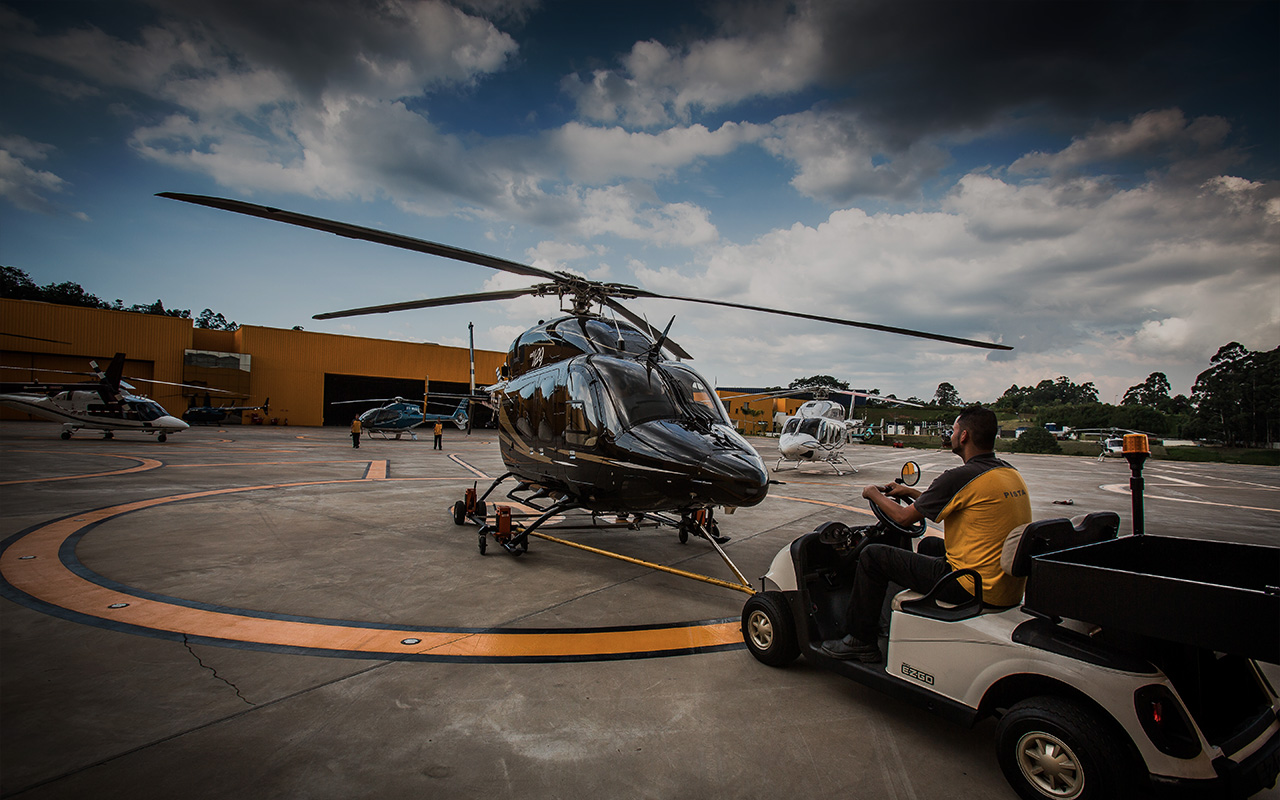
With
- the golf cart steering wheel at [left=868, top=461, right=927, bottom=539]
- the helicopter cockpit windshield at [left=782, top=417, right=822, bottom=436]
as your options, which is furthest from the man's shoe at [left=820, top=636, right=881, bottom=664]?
the helicopter cockpit windshield at [left=782, top=417, right=822, bottom=436]

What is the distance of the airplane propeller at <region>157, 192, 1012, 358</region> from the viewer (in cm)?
462

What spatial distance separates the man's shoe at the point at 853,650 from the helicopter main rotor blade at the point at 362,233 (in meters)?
5.04

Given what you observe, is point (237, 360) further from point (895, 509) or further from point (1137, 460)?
point (1137, 460)

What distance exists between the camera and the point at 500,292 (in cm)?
727

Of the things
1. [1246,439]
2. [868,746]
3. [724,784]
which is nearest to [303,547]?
[724,784]

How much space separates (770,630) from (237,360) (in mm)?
41256

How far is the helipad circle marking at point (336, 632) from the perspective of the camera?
3.43 m

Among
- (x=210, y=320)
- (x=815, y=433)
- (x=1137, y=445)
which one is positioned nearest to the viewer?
(x=1137, y=445)

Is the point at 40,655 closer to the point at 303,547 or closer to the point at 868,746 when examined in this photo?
the point at 303,547

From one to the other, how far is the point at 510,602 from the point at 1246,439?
2829 inches

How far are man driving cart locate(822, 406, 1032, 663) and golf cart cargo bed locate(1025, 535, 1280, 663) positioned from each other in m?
0.32

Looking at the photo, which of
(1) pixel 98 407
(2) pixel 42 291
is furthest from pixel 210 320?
(1) pixel 98 407

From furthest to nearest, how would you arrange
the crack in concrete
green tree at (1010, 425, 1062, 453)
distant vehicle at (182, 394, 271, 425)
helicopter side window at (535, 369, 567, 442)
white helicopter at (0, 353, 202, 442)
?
green tree at (1010, 425, 1062, 453), distant vehicle at (182, 394, 271, 425), white helicopter at (0, 353, 202, 442), helicopter side window at (535, 369, 567, 442), the crack in concrete

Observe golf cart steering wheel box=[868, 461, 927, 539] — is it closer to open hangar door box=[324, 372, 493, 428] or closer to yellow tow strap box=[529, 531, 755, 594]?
yellow tow strap box=[529, 531, 755, 594]
